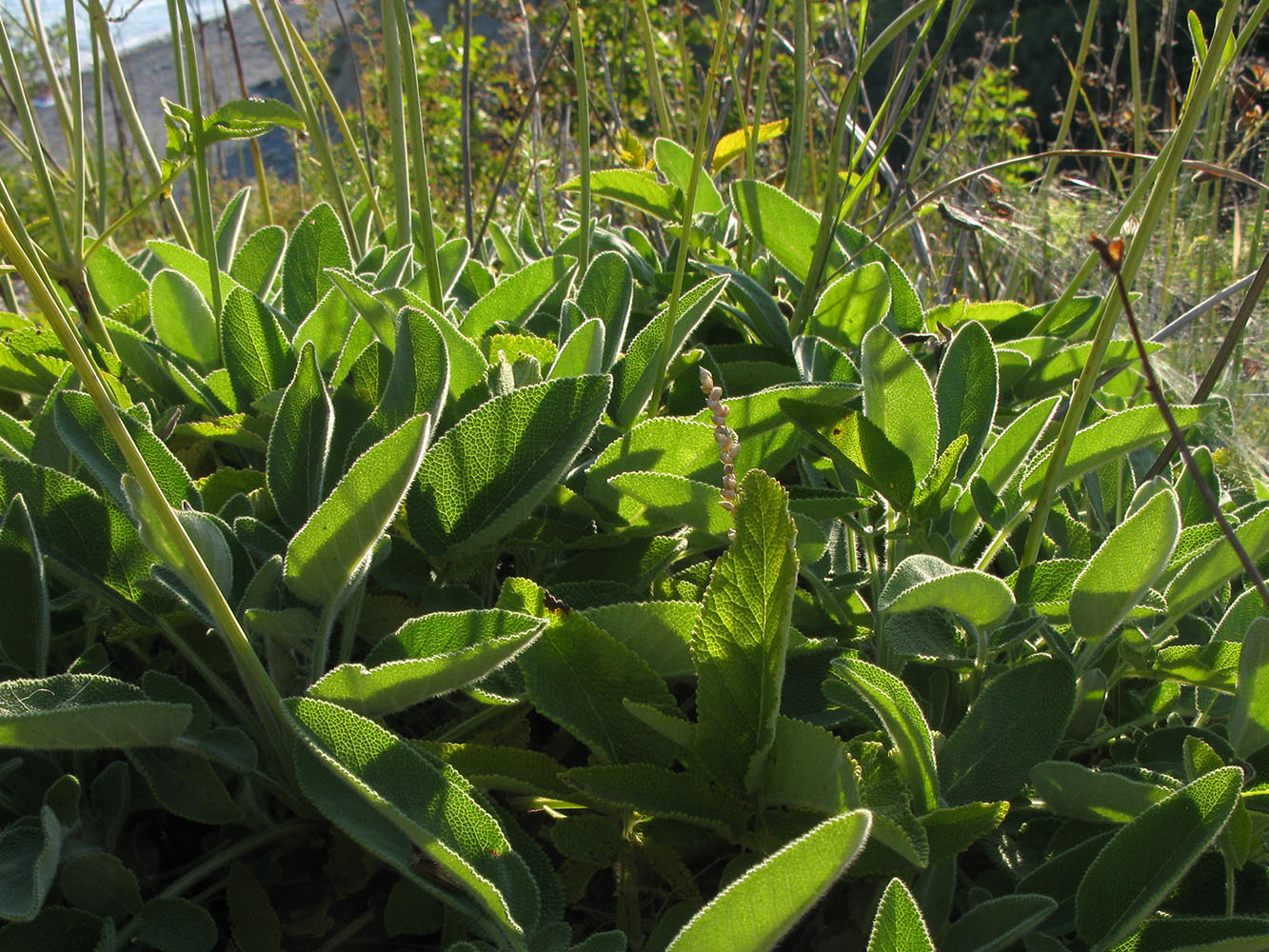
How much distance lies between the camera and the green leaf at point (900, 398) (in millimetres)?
714

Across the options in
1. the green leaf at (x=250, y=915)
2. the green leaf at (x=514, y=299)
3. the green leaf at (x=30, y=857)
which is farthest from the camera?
the green leaf at (x=514, y=299)

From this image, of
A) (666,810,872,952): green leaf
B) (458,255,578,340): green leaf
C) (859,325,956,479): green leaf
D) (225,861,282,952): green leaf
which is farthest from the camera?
(458,255,578,340): green leaf

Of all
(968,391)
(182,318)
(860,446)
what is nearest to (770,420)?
(860,446)

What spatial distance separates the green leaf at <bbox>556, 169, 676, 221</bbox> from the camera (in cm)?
106

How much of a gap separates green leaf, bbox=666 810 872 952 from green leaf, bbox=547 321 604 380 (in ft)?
1.37

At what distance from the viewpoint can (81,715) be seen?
0.50 m

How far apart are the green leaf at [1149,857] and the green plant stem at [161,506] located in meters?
0.40

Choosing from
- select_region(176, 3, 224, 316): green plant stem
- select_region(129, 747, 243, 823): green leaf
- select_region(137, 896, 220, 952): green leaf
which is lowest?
select_region(137, 896, 220, 952): green leaf

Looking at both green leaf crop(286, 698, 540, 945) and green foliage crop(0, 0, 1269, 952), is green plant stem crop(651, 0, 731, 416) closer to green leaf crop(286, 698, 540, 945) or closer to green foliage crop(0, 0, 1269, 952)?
green foliage crop(0, 0, 1269, 952)

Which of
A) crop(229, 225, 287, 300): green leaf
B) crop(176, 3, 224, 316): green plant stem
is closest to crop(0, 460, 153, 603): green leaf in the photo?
crop(176, 3, 224, 316): green plant stem

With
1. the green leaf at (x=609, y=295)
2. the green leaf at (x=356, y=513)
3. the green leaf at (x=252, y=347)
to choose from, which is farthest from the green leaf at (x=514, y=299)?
the green leaf at (x=356, y=513)

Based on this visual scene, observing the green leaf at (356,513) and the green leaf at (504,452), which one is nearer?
the green leaf at (356,513)

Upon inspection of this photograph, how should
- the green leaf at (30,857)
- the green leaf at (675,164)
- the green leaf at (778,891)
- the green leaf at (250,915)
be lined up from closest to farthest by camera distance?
the green leaf at (778,891) → the green leaf at (30,857) → the green leaf at (250,915) → the green leaf at (675,164)

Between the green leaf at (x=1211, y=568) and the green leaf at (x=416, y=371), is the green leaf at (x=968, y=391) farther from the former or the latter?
the green leaf at (x=416, y=371)
